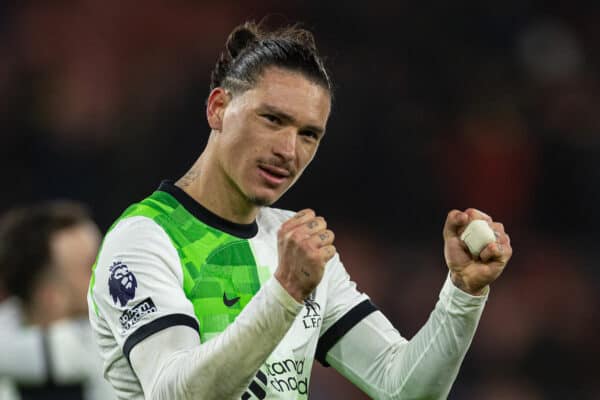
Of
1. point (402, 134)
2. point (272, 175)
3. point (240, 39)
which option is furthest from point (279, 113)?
point (402, 134)

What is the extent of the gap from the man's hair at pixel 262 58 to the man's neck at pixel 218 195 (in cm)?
24

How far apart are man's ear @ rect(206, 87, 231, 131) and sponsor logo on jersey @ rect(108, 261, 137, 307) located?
22.5 inches

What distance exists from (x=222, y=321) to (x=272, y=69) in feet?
2.35

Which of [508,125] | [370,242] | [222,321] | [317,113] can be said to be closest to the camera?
[222,321]

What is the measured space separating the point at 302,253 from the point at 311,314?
713 mm

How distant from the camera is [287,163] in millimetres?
2902

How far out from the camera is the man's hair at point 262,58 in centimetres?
304

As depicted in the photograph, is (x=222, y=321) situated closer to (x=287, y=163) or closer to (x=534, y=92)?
(x=287, y=163)

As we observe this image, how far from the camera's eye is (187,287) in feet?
9.23

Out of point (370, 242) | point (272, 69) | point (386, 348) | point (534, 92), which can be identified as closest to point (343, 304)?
point (386, 348)

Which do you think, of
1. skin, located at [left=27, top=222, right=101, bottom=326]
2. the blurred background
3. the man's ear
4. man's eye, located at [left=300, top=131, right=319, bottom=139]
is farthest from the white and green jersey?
the blurred background

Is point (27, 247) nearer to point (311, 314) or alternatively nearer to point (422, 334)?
point (311, 314)

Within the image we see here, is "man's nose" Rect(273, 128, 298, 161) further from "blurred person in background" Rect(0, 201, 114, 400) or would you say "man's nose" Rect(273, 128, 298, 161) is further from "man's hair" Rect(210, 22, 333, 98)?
"blurred person in background" Rect(0, 201, 114, 400)

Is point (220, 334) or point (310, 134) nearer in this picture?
point (220, 334)
